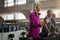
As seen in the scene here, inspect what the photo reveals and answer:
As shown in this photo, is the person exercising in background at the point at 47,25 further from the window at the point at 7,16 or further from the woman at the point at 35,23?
the window at the point at 7,16

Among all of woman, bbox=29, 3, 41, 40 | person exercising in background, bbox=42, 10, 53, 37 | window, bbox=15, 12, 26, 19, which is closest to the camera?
woman, bbox=29, 3, 41, 40

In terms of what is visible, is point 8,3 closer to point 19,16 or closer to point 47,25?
point 19,16

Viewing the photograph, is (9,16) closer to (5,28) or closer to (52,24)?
(5,28)

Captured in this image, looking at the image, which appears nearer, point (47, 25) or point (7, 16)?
point (47, 25)

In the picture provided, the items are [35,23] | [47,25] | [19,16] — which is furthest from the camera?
[19,16]

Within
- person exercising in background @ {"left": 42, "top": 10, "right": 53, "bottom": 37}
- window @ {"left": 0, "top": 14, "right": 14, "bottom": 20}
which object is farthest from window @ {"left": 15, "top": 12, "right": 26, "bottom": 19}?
person exercising in background @ {"left": 42, "top": 10, "right": 53, "bottom": 37}

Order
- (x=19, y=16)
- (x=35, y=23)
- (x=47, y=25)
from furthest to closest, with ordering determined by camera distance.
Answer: (x=19, y=16) → (x=47, y=25) → (x=35, y=23)

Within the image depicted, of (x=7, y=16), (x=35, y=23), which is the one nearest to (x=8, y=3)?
(x=7, y=16)

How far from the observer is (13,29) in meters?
1.69

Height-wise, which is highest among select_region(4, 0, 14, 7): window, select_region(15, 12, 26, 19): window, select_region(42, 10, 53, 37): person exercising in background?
select_region(4, 0, 14, 7): window

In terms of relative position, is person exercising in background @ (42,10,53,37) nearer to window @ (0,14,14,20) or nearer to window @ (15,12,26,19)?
window @ (15,12,26,19)

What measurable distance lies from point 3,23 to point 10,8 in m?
0.23

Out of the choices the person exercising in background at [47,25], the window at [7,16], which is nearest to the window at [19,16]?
the window at [7,16]

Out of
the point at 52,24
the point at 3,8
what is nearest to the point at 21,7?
the point at 3,8
